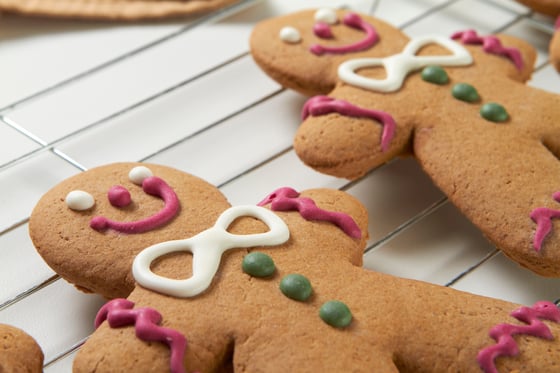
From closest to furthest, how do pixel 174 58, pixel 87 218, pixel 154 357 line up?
pixel 154 357
pixel 87 218
pixel 174 58

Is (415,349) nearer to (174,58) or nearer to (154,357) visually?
(154,357)

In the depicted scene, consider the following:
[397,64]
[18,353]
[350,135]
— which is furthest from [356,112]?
[18,353]

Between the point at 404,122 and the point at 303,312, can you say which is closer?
the point at 303,312

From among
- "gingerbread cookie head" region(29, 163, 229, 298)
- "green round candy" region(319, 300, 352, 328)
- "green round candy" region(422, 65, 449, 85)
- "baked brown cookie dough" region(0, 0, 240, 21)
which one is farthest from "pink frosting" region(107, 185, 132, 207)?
"baked brown cookie dough" region(0, 0, 240, 21)

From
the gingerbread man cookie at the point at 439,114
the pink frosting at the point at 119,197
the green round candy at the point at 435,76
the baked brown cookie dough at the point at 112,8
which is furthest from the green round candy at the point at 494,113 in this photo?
the baked brown cookie dough at the point at 112,8

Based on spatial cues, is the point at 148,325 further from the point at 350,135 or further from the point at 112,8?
the point at 112,8

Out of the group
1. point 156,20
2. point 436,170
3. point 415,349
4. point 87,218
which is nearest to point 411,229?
point 436,170
